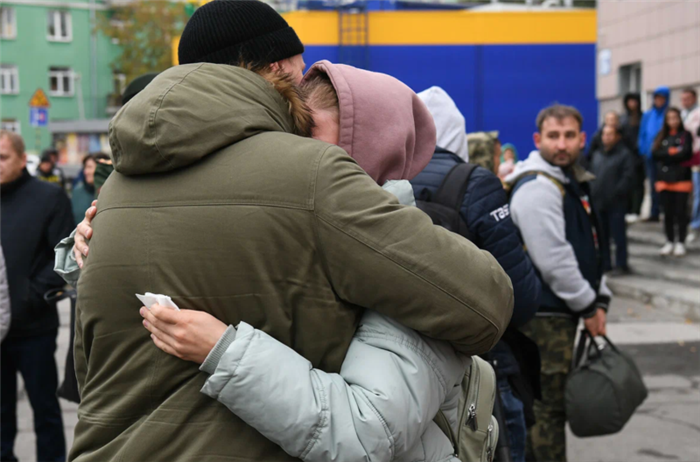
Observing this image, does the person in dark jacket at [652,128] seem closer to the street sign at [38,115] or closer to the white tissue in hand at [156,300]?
the white tissue in hand at [156,300]

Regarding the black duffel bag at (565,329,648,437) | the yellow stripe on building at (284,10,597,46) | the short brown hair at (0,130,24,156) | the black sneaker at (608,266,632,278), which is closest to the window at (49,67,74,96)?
the yellow stripe on building at (284,10,597,46)

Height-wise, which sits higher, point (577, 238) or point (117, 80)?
point (117, 80)

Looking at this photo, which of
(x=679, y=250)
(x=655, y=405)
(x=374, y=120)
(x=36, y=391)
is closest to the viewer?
Answer: (x=374, y=120)

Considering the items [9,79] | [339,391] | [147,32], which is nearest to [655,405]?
[339,391]

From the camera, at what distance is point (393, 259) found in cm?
162

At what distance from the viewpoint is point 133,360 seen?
1708 mm

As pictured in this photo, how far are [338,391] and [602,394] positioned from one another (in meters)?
2.70

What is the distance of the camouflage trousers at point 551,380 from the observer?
4242mm

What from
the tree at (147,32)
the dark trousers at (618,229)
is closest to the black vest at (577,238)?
the dark trousers at (618,229)

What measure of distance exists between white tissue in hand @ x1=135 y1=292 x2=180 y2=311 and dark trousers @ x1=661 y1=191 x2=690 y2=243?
10399mm

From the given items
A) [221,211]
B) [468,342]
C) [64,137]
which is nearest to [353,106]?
[221,211]

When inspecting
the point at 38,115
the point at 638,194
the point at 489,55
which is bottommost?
the point at 638,194

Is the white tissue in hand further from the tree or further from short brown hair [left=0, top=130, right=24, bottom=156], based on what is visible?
the tree

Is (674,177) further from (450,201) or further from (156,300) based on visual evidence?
(156,300)
